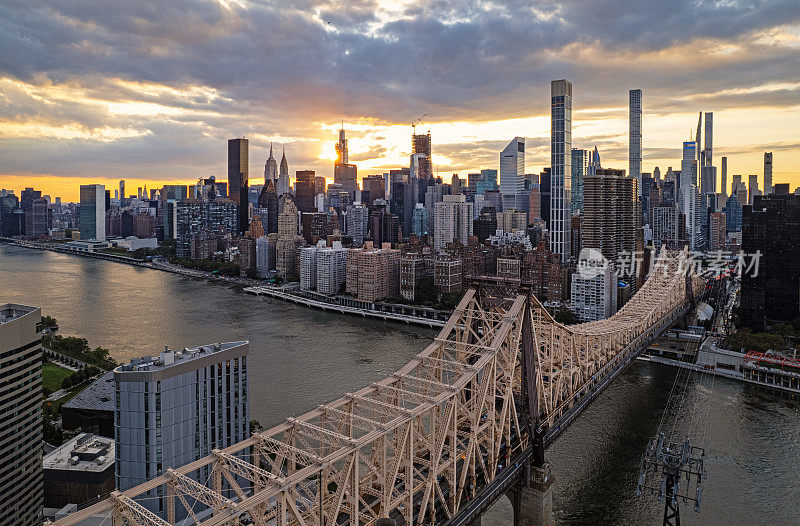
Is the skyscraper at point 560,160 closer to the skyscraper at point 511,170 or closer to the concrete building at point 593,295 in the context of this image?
the concrete building at point 593,295

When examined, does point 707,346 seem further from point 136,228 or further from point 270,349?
point 136,228

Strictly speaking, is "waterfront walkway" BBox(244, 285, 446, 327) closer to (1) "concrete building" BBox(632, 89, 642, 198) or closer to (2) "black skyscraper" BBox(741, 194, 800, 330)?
(2) "black skyscraper" BBox(741, 194, 800, 330)

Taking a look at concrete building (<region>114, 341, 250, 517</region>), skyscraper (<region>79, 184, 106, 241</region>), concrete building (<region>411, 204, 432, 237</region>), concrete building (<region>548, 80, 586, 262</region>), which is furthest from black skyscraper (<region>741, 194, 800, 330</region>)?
skyscraper (<region>79, 184, 106, 241</region>)

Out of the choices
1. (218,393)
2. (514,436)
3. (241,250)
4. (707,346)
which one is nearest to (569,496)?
(514,436)

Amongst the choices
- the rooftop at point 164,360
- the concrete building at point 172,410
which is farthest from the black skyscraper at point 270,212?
the concrete building at point 172,410

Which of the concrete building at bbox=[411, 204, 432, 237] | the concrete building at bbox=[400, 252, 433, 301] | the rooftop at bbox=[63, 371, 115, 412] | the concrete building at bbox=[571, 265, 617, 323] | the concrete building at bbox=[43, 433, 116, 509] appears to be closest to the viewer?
the concrete building at bbox=[43, 433, 116, 509]

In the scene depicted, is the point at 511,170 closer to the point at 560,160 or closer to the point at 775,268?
the point at 560,160
